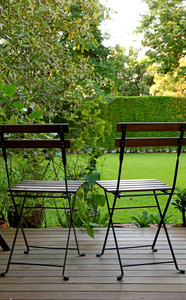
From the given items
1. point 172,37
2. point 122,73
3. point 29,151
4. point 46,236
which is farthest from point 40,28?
point 122,73

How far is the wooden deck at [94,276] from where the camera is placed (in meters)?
1.72

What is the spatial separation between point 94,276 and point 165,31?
38.8 ft

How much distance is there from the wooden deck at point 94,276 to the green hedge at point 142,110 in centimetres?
1114

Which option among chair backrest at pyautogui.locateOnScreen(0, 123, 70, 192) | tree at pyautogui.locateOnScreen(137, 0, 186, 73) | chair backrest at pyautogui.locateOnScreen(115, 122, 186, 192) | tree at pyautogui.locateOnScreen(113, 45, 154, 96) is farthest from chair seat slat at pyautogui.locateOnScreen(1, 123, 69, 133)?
tree at pyautogui.locateOnScreen(113, 45, 154, 96)

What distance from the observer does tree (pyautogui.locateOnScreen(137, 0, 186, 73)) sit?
1209 centimetres

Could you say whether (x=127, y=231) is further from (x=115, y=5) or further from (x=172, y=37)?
(x=115, y=5)

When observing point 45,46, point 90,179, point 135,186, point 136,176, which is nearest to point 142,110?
point 136,176

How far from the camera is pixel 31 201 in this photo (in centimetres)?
316

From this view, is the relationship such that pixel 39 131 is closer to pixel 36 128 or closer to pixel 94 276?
pixel 36 128

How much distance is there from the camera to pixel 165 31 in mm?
12141

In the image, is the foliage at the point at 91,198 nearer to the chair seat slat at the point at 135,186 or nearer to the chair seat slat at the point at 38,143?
the chair seat slat at the point at 135,186

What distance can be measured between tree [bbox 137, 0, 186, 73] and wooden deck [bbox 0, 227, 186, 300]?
11100 millimetres

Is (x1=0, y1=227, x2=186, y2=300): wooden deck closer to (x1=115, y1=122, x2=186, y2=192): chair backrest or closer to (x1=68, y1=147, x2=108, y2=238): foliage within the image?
(x1=68, y1=147, x2=108, y2=238): foliage

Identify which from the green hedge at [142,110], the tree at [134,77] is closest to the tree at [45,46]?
the green hedge at [142,110]
